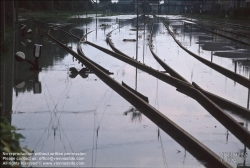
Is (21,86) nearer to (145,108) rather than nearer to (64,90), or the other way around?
(64,90)

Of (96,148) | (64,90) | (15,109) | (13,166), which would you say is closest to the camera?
(13,166)

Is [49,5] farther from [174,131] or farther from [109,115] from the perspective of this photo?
[174,131]

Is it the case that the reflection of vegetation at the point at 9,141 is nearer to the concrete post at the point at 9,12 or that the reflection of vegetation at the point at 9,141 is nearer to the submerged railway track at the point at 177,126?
the submerged railway track at the point at 177,126

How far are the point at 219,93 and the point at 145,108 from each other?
11.2ft

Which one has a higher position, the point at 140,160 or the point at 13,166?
the point at 13,166

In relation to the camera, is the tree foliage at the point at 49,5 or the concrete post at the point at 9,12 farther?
the tree foliage at the point at 49,5

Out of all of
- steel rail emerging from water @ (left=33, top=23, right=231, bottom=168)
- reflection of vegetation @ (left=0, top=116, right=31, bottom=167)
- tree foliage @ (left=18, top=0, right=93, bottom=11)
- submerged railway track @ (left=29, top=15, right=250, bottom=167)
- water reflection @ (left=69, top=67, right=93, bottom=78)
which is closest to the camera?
reflection of vegetation @ (left=0, top=116, right=31, bottom=167)

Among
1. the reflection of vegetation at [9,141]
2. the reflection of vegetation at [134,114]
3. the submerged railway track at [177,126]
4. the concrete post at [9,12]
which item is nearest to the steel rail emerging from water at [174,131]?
the submerged railway track at [177,126]

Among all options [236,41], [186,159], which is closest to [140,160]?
[186,159]

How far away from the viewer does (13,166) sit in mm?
5625

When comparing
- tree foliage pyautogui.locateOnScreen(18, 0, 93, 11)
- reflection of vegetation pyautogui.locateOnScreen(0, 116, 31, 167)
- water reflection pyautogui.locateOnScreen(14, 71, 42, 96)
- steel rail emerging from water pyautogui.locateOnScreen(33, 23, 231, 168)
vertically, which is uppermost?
tree foliage pyautogui.locateOnScreen(18, 0, 93, 11)

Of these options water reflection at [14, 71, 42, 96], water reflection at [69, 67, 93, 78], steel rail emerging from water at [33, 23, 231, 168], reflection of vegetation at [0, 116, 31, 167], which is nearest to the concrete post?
water reflection at [69, 67, 93, 78]

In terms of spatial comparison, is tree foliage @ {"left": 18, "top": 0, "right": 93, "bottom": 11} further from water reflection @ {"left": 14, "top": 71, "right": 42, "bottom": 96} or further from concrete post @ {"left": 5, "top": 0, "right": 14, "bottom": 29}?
water reflection @ {"left": 14, "top": 71, "right": 42, "bottom": 96}

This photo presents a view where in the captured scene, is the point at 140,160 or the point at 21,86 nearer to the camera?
the point at 140,160
